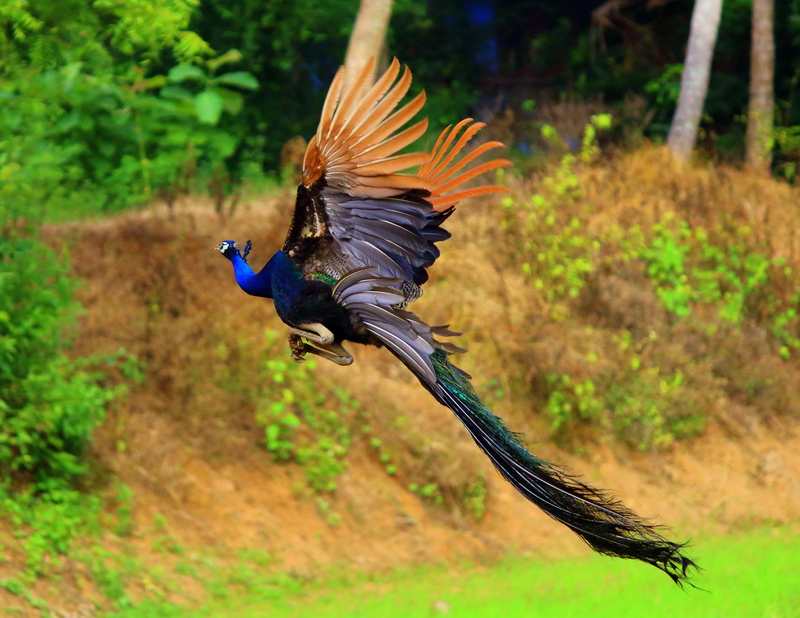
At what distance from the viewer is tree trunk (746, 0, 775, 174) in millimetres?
15844

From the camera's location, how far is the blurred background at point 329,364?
877 cm

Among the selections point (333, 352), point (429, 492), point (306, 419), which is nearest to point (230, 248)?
point (333, 352)

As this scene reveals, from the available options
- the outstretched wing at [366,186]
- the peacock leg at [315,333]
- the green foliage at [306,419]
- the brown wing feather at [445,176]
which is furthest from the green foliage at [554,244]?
the peacock leg at [315,333]

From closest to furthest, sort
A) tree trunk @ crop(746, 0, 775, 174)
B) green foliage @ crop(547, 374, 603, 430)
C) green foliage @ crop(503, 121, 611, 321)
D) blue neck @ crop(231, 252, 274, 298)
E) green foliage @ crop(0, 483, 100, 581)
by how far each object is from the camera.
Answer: blue neck @ crop(231, 252, 274, 298) → green foliage @ crop(0, 483, 100, 581) → green foliage @ crop(547, 374, 603, 430) → green foliage @ crop(503, 121, 611, 321) → tree trunk @ crop(746, 0, 775, 174)

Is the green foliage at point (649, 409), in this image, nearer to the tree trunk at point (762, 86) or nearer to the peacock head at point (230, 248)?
the tree trunk at point (762, 86)

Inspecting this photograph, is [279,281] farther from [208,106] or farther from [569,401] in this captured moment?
[569,401]

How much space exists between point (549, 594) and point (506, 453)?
214 inches

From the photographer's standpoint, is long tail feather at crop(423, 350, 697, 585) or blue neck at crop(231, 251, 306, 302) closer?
long tail feather at crop(423, 350, 697, 585)

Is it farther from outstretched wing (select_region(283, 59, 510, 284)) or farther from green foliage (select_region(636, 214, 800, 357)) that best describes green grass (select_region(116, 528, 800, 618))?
outstretched wing (select_region(283, 59, 510, 284))

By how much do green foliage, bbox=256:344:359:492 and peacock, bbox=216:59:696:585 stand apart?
5580mm

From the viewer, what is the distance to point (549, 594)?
30.7 ft

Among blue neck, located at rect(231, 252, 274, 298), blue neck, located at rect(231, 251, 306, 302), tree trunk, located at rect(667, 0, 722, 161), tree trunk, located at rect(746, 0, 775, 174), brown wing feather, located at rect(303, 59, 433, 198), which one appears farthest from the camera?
tree trunk, located at rect(746, 0, 775, 174)

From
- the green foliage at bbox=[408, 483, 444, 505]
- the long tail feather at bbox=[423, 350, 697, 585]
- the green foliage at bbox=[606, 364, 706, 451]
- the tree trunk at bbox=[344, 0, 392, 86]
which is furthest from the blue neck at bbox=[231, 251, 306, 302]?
the green foliage at bbox=[606, 364, 706, 451]

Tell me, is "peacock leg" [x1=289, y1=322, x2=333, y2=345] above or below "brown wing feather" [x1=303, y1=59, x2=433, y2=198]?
below
